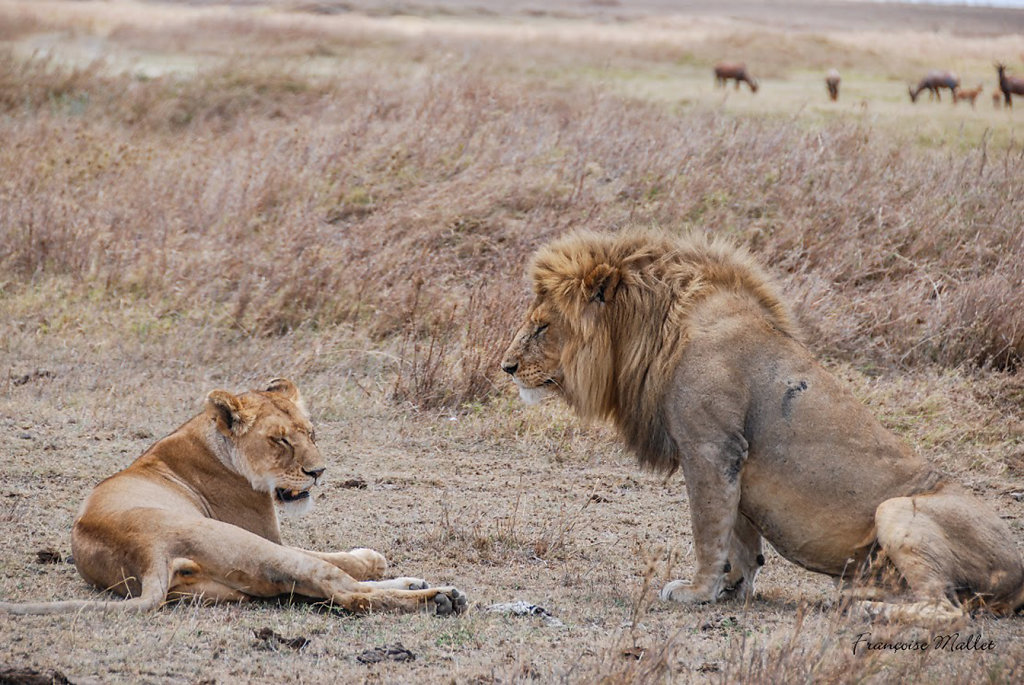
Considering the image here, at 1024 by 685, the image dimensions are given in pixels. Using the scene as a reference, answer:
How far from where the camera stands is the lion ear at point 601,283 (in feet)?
16.8

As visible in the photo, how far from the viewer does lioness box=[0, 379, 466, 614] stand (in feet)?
14.6

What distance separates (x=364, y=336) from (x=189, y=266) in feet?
7.28

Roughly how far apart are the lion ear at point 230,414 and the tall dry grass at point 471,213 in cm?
316

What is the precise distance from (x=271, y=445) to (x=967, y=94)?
12.3m

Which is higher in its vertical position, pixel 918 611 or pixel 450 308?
pixel 918 611

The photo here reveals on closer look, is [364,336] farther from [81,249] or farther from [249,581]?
[249,581]

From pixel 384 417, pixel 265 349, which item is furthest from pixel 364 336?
pixel 384 417

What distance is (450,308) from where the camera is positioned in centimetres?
955

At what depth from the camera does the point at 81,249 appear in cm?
1067

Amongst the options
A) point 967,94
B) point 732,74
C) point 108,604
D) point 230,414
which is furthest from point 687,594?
point 732,74

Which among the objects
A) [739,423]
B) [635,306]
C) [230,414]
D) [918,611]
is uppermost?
[635,306]

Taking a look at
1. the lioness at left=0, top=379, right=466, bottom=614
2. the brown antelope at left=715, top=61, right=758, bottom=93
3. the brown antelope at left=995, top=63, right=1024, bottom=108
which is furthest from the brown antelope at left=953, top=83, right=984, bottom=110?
the lioness at left=0, top=379, right=466, bottom=614

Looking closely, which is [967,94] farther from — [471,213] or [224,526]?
[224,526]

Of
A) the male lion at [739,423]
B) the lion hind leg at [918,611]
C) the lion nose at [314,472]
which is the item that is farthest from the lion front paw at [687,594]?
the lion nose at [314,472]
